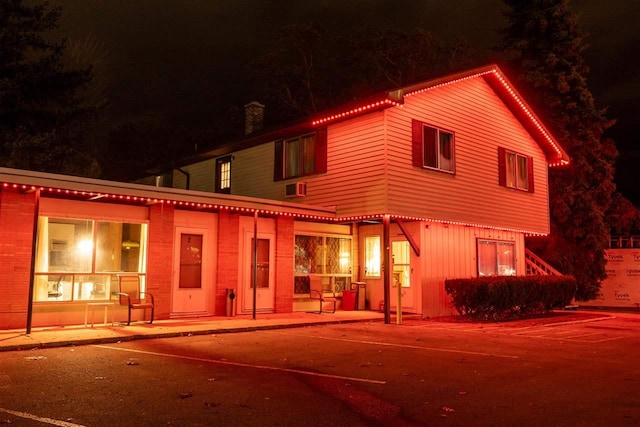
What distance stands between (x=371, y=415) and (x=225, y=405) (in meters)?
1.56

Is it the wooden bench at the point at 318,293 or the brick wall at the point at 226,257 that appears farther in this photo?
the wooden bench at the point at 318,293

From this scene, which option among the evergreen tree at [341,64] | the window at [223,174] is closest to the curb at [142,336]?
the window at [223,174]

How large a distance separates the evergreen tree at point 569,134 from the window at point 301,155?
12686 mm

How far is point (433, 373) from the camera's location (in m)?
8.21

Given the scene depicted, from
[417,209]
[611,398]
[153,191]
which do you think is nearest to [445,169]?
[417,209]

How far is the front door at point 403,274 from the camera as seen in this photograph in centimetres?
1759

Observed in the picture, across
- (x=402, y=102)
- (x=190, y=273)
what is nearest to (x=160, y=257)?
(x=190, y=273)

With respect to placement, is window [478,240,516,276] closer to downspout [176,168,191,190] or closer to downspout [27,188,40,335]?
downspout [176,168,191,190]

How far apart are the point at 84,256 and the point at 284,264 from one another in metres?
5.64

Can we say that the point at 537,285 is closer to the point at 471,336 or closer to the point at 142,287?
the point at 471,336

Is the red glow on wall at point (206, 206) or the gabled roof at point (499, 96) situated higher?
the gabled roof at point (499, 96)

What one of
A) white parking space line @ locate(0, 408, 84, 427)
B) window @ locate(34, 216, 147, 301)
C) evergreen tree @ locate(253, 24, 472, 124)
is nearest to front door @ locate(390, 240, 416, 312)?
window @ locate(34, 216, 147, 301)

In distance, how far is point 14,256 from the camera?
40.1ft

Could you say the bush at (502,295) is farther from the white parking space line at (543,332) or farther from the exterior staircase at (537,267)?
the exterior staircase at (537,267)
